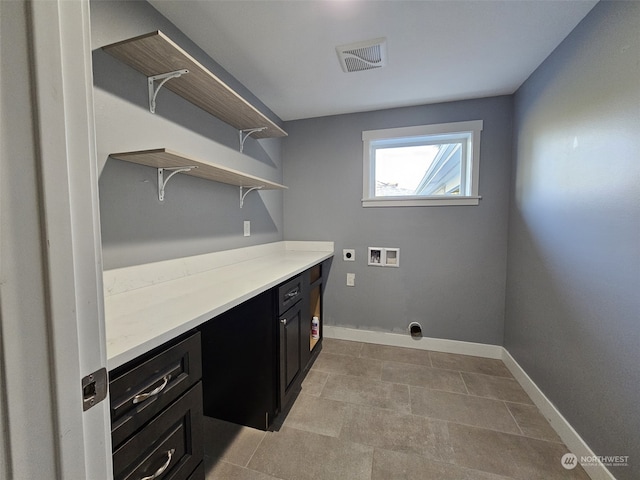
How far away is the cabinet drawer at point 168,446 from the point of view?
69 cm

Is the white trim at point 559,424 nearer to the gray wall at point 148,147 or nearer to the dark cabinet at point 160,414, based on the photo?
the dark cabinet at point 160,414

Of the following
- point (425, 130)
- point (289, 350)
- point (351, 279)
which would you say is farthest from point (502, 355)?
point (425, 130)

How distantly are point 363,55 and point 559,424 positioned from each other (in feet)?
8.08

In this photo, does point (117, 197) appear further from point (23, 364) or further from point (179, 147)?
point (23, 364)

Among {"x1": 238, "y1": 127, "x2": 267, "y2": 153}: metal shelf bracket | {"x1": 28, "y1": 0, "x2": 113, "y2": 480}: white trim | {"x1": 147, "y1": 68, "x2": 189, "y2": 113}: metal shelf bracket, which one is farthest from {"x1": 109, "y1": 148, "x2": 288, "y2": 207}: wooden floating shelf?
{"x1": 28, "y1": 0, "x2": 113, "y2": 480}: white trim

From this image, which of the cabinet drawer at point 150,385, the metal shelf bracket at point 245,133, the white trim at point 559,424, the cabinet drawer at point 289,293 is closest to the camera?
the cabinet drawer at point 150,385

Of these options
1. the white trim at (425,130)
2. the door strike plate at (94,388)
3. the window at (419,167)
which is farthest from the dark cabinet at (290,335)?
the white trim at (425,130)

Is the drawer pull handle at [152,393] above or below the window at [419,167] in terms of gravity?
below

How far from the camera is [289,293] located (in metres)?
1.56

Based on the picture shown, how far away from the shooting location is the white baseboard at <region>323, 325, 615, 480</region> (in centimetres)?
128

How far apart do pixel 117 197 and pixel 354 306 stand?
6.87 ft

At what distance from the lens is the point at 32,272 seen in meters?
0.32

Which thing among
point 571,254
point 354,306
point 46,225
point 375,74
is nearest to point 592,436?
point 571,254

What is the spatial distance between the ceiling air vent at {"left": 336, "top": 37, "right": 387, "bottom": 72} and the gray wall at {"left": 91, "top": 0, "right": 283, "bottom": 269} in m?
0.82
